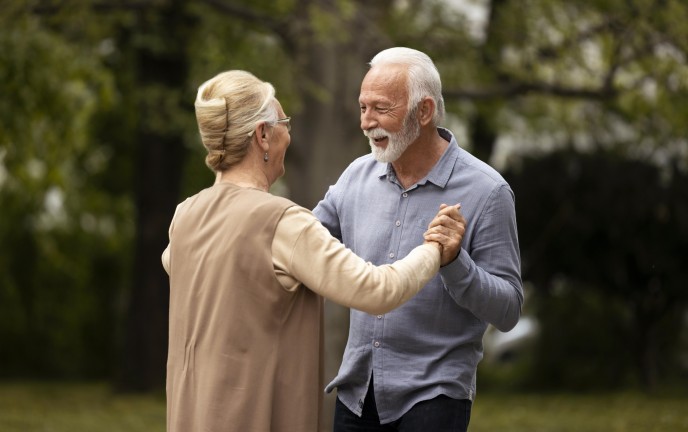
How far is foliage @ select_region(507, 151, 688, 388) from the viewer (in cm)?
1481

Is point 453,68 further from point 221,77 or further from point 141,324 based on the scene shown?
point 221,77

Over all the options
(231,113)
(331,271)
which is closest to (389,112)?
(231,113)

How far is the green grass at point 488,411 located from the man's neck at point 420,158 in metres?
7.78

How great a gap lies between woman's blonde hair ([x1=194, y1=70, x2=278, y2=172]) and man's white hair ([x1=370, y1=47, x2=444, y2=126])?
0.51 m

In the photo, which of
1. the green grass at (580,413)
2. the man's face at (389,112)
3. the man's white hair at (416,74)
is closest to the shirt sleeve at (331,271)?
the man's face at (389,112)

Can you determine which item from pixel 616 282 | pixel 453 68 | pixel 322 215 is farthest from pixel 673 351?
pixel 322 215

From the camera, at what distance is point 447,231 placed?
373 centimetres

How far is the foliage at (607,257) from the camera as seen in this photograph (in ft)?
48.6

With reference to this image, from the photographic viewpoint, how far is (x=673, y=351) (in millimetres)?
15852

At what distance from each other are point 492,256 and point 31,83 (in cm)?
755

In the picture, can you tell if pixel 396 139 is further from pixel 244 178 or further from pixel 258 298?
pixel 258 298

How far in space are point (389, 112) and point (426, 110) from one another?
128 millimetres

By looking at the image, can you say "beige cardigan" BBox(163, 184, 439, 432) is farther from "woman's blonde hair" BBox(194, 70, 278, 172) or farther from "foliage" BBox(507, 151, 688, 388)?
"foliage" BBox(507, 151, 688, 388)

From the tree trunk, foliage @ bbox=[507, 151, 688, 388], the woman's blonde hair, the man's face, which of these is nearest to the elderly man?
the man's face
